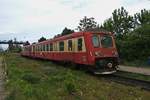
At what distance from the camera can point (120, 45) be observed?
105ft

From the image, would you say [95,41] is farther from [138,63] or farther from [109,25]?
[109,25]

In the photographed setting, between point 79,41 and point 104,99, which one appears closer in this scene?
point 104,99

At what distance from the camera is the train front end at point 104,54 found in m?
20.5

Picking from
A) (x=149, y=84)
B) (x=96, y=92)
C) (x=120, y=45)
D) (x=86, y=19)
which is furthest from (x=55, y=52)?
(x=86, y=19)

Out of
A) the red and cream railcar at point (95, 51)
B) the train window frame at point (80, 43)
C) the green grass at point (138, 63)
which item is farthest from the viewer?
the green grass at point (138, 63)

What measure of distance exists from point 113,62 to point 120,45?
437 inches

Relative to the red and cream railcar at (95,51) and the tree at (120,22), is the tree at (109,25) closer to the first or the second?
the tree at (120,22)

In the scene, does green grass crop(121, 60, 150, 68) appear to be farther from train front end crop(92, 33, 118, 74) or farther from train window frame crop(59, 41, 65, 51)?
train front end crop(92, 33, 118, 74)

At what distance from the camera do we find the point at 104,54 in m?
20.8

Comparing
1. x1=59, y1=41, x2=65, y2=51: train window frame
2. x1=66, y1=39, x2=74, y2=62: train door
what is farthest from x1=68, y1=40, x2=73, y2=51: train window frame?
x1=59, y1=41, x2=65, y2=51: train window frame

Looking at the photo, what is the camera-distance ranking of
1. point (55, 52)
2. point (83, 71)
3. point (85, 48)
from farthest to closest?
1. point (55, 52)
2. point (83, 71)
3. point (85, 48)

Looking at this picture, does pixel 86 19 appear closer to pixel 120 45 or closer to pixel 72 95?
pixel 120 45

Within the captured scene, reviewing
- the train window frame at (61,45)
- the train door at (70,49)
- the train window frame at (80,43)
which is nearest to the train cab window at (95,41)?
the train window frame at (80,43)

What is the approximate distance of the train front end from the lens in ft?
67.1
